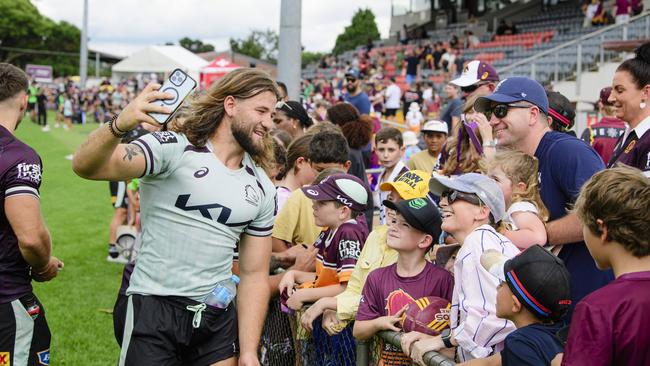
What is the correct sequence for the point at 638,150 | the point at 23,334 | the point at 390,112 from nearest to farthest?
the point at 638,150 < the point at 23,334 < the point at 390,112

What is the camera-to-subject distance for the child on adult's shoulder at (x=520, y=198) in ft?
12.3

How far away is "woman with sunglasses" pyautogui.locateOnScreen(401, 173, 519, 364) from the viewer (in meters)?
3.21

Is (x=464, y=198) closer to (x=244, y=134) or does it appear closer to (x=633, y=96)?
(x=244, y=134)

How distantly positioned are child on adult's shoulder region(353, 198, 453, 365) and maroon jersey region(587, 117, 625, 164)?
3.74m

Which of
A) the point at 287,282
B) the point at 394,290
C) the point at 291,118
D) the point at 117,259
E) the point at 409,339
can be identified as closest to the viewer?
the point at 409,339

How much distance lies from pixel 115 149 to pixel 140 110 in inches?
8.1

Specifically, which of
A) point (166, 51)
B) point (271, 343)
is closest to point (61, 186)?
point (271, 343)

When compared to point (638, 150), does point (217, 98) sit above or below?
above

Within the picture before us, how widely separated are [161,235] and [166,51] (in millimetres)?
35016

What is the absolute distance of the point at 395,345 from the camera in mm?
3598

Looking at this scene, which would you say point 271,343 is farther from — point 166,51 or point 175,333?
point 166,51

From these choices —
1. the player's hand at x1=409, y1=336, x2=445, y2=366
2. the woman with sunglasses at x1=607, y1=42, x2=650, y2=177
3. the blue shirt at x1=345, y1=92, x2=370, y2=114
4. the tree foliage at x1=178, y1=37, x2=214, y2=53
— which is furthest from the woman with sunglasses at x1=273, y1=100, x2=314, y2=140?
the tree foliage at x1=178, y1=37, x2=214, y2=53

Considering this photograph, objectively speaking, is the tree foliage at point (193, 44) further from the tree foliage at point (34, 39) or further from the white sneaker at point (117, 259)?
the white sneaker at point (117, 259)

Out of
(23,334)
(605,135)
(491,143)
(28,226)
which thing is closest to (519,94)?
(491,143)
